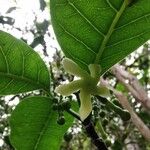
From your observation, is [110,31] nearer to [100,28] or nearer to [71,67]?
[100,28]

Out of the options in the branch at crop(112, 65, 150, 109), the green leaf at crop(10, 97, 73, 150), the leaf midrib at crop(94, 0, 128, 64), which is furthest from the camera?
the branch at crop(112, 65, 150, 109)

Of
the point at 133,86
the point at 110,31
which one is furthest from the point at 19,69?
the point at 133,86

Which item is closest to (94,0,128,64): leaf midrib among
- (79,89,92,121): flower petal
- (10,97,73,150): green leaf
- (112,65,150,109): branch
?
(79,89,92,121): flower petal

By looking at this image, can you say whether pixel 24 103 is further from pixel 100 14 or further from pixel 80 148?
pixel 80 148

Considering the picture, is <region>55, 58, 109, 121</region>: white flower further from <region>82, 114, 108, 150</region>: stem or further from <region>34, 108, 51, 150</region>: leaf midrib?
<region>34, 108, 51, 150</region>: leaf midrib

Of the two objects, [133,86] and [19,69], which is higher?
[133,86]

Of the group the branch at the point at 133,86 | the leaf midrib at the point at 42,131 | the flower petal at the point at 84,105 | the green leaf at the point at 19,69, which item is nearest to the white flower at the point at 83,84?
the flower petal at the point at 84,105

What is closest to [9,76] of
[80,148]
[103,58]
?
[103,58]
